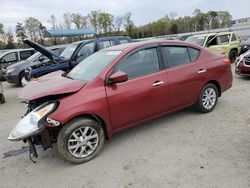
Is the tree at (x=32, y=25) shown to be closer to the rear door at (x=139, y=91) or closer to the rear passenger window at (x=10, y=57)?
the rear passenger window at (x=10, y=57)

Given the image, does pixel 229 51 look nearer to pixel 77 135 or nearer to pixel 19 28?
pixel 77 135

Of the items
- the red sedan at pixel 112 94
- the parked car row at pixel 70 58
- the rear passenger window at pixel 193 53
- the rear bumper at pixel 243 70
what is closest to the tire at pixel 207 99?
the red sedan at pixel 112 94

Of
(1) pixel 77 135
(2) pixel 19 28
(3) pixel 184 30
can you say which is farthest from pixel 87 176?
(3) pixel 184 30

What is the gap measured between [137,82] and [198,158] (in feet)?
4.90

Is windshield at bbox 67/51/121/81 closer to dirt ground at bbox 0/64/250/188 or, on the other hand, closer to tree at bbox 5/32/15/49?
dirt ground at bbox 0/64/250/188

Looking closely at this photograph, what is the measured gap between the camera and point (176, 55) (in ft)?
16.0

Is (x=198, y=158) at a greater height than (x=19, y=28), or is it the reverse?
(x=19, y=28)

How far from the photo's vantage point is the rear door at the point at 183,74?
4.69m

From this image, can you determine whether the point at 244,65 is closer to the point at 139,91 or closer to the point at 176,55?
the point at 176,55

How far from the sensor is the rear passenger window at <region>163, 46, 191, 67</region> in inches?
187

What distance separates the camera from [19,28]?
52.6m

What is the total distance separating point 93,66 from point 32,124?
1453 mm

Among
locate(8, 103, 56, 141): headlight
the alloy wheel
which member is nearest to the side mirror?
the alloy wheel

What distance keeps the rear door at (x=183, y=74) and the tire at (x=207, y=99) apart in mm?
180
